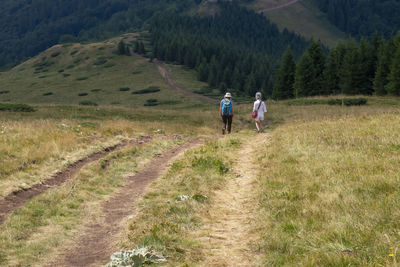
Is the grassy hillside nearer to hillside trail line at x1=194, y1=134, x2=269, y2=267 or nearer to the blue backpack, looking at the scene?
the blue backpack

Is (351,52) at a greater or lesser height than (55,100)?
greater

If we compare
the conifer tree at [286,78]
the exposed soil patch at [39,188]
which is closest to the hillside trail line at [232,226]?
the exposed soil patch at [39,188]

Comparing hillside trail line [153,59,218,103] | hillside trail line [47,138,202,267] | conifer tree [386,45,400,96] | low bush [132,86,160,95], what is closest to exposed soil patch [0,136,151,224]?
hillside trail line [47,138,202,267]

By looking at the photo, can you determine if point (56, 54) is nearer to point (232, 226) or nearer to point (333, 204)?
point (232, 226)

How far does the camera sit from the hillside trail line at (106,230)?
20.4 ft

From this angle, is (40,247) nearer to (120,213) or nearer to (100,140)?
(120,213)

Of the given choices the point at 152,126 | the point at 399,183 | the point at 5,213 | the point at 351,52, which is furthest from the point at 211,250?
the point at 351,52

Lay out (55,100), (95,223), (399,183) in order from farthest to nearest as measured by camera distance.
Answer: (55,100), (95,223), (399,183)

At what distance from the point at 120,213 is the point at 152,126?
17.1m

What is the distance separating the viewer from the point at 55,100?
108m

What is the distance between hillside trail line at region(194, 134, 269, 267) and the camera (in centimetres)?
579

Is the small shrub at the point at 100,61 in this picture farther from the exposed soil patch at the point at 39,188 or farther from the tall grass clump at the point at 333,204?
the tall grass clump at the point at 333,204

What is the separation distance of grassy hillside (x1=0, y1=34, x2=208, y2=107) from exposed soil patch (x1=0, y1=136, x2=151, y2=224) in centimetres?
8078

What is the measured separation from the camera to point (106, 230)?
7.66 m
